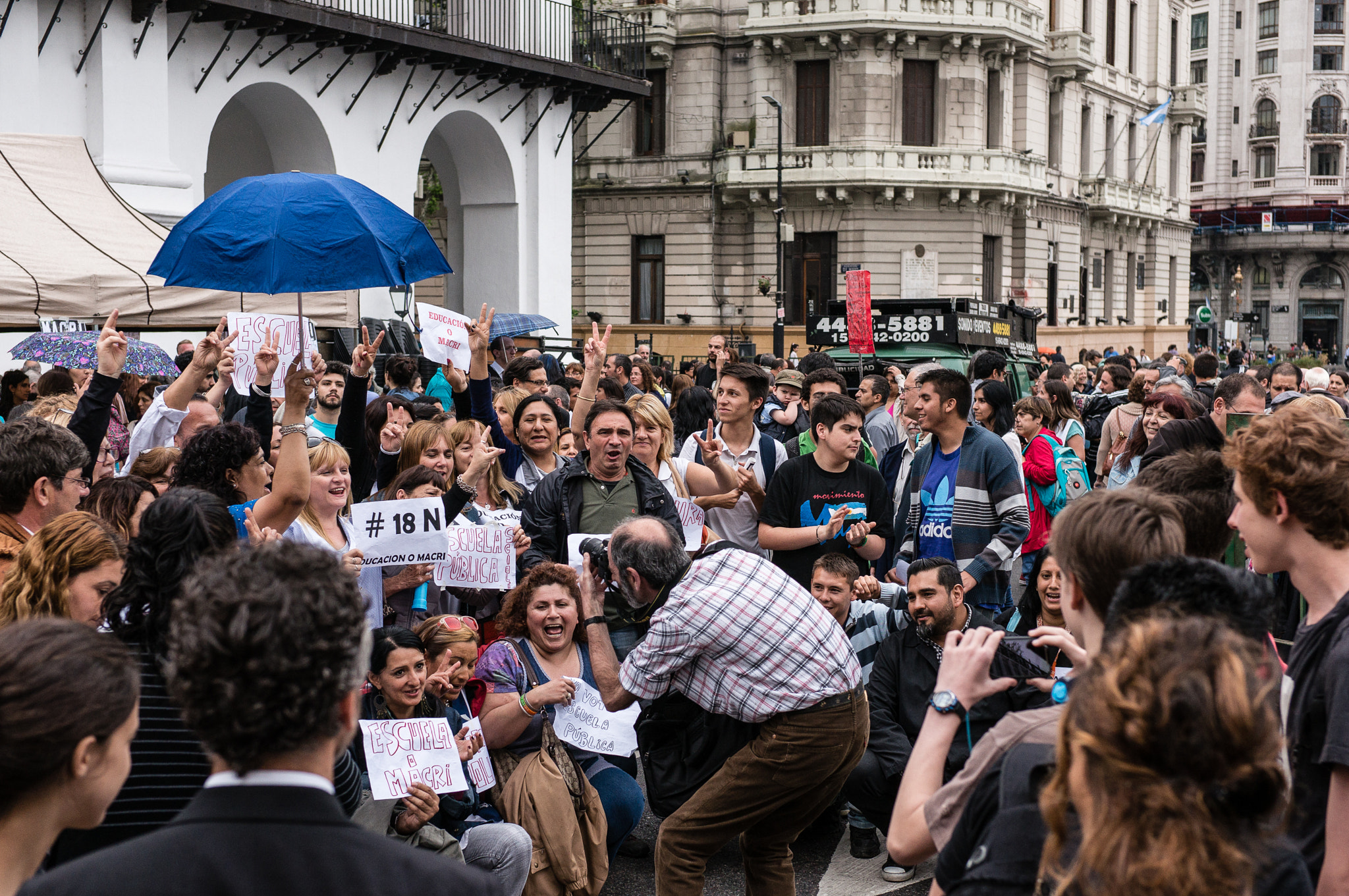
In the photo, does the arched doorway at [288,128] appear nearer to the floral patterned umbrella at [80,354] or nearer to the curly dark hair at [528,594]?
the floral patterned umbrella at [80,354]

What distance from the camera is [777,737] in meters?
4.54

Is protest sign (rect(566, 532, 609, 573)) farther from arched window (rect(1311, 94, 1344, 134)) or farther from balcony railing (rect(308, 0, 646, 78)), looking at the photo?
arched window (rect(1311, 94, 1344, 134))

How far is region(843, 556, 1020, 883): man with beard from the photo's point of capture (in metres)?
5.80

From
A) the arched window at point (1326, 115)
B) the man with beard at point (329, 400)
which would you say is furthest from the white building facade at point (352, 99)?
the arched window at point (1326, 115)

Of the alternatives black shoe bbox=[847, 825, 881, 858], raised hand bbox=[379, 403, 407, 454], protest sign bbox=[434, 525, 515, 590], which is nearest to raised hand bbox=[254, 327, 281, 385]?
raised hand bbox=[379, 403, 407, 454]

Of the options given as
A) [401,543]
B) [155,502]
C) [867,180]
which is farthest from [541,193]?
[155,502]

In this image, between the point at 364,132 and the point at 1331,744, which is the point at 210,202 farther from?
the point at 364,132

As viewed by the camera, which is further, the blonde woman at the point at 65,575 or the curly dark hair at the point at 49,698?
the blonde woman at the point at 65,575

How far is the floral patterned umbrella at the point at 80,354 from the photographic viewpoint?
340 inches

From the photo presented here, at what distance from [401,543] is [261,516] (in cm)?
82

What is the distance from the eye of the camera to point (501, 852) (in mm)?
4676

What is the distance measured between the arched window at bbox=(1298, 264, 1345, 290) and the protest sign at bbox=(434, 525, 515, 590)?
82.6 m

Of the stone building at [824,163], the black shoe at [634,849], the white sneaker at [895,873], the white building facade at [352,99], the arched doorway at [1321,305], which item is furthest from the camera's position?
the arched doorway at [1321,305]

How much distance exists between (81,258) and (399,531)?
6.69 metres
